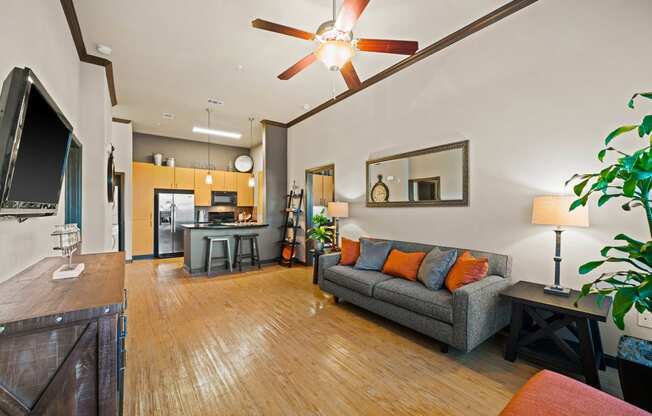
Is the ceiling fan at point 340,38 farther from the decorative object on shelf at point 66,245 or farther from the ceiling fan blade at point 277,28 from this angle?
the decorative object on shelf at point 66,245

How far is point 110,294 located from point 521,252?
3206 millimetres

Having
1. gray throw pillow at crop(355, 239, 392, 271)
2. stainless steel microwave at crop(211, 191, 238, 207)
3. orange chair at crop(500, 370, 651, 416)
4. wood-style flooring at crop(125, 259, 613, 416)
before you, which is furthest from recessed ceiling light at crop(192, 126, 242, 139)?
orange chair at crop(500, 370, 651, 416)

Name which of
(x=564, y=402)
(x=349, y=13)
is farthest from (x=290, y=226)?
(x=564, y=402)

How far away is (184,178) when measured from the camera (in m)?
6.94

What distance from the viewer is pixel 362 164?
14.3 ft

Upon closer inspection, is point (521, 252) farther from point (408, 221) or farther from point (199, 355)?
point (199, 355)

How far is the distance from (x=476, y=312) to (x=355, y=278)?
4.32 ft

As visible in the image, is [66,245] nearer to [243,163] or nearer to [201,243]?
[201,243]

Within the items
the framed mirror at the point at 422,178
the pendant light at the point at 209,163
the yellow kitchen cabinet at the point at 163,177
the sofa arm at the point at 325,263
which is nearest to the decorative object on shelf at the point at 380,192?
the framed mirror at the point at 422,178

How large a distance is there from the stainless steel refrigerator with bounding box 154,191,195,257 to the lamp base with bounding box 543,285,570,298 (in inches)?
276

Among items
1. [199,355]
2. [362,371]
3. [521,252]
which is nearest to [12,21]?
[199,355]

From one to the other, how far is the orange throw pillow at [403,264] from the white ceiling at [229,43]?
254cm

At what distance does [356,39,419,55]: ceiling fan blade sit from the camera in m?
2.24

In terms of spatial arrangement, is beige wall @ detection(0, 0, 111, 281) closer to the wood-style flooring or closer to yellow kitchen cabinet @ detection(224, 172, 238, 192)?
the wood-style flooring
